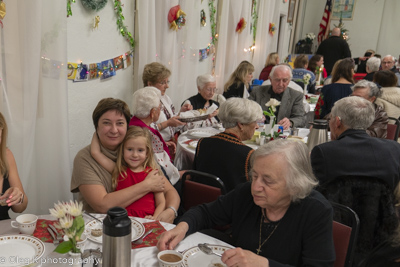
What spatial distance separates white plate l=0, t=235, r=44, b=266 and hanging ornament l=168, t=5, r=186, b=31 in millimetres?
3568

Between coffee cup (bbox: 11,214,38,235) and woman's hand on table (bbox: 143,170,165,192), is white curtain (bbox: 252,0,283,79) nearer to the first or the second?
woman's hand on table (bbox: 143,170,165,192)

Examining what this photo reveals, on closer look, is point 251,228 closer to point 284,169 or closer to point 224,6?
point 284,169

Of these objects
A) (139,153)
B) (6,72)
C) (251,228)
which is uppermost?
(6,72)

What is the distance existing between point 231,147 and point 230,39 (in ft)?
16.3

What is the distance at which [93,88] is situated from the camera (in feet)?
11.3

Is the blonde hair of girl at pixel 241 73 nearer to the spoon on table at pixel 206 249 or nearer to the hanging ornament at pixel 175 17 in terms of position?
the hanging ornament at pixel 175 17

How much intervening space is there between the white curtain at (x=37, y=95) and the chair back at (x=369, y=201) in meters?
2.05

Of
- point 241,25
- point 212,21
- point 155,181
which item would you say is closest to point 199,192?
point 155,181

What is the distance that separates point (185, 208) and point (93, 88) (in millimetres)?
1667

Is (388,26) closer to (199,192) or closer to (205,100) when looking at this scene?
(205,100)

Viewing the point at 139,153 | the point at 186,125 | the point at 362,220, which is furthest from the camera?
the point at 186,125

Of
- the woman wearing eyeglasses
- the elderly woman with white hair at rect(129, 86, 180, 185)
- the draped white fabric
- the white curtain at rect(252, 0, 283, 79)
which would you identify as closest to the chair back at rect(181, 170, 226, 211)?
the elderly woman with white hair at rect(129, 86, 180, 185)

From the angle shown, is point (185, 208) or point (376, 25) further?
point (376, 25)

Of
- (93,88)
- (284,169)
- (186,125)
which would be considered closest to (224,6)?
(186,125)
